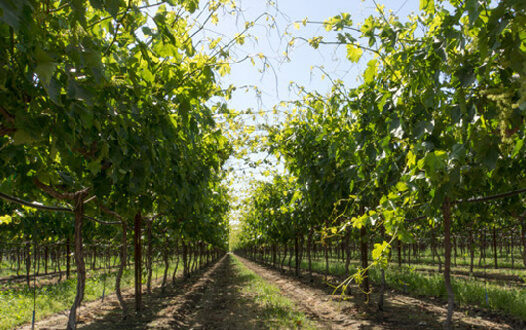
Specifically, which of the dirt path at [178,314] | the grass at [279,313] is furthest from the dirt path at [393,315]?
the dirt path at [178,314]

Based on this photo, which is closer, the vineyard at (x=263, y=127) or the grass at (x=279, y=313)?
the vineyard at (x=263, y=127)

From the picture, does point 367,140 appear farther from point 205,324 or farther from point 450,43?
point 205,324

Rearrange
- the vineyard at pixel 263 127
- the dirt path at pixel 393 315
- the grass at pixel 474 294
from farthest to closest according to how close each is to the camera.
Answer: the grass at pixel 474 294
the dirt path at pixel 393 315
the vineyard at pixel 263 127

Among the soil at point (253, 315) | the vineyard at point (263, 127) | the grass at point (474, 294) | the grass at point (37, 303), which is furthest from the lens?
the grass at point (37, 303)

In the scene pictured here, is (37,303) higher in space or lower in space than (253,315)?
lower

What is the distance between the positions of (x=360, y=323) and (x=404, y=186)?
6.55 metres

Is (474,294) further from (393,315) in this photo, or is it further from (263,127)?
(263,127)

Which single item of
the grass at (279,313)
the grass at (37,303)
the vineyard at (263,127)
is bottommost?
the grass at (37,303)

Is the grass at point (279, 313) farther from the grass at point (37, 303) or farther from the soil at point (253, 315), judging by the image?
the grass at point (37, 303)

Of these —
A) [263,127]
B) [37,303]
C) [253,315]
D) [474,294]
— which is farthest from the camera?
[37,303]

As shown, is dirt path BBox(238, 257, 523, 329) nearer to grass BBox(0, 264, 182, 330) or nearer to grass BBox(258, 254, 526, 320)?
grass BBox(258, 254, 526, 320)

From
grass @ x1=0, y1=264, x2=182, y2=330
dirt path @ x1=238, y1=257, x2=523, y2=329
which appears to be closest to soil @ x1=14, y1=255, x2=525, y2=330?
dirt path @ x1=238, y1=257, x2=523, y2=329

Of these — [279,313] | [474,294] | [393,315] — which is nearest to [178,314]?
[279,313]

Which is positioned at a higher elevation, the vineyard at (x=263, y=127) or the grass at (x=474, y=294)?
the vineyard at (x=263, y=127)
